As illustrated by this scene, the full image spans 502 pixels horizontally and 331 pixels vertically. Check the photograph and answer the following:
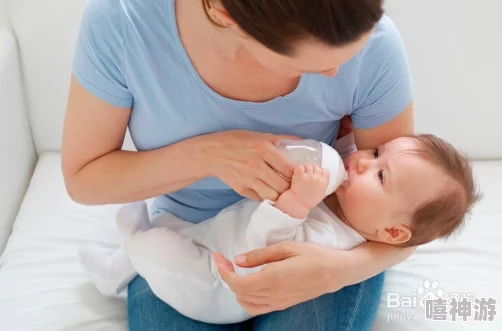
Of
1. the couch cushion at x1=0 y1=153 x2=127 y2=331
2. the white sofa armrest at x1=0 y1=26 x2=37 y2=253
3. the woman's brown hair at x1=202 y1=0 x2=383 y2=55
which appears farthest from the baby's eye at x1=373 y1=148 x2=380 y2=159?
the white sofa armrest at x1=0 y1=26 x2=37 y2=253

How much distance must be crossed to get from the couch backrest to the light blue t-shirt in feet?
1.36

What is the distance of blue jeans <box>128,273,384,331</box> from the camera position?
108cm

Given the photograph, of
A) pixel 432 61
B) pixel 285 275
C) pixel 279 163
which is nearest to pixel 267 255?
pixel 285 275

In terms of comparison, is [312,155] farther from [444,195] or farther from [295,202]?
[444,195]

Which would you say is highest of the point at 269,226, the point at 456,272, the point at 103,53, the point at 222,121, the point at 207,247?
the point at 103,53

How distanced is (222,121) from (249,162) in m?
0.10

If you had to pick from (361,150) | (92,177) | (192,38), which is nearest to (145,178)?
(92,177)

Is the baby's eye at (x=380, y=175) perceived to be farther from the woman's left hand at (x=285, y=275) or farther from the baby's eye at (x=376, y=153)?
the woman's left hand at (x=285, y=275)

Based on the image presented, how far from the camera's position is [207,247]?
113 cm

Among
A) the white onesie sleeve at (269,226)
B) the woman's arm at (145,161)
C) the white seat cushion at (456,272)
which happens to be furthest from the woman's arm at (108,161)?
the white seat cushion at (456,272)

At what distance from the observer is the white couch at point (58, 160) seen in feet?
3.94

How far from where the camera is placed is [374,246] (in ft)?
3.59

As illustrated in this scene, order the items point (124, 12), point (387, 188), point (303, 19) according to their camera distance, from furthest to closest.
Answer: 1. point (387, 188)
2. point (124, 12)
3. point (303, 19)

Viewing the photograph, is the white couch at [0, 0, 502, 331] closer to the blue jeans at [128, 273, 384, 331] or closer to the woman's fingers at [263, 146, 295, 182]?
the blue jeans at [128, 273, 384, 331]
